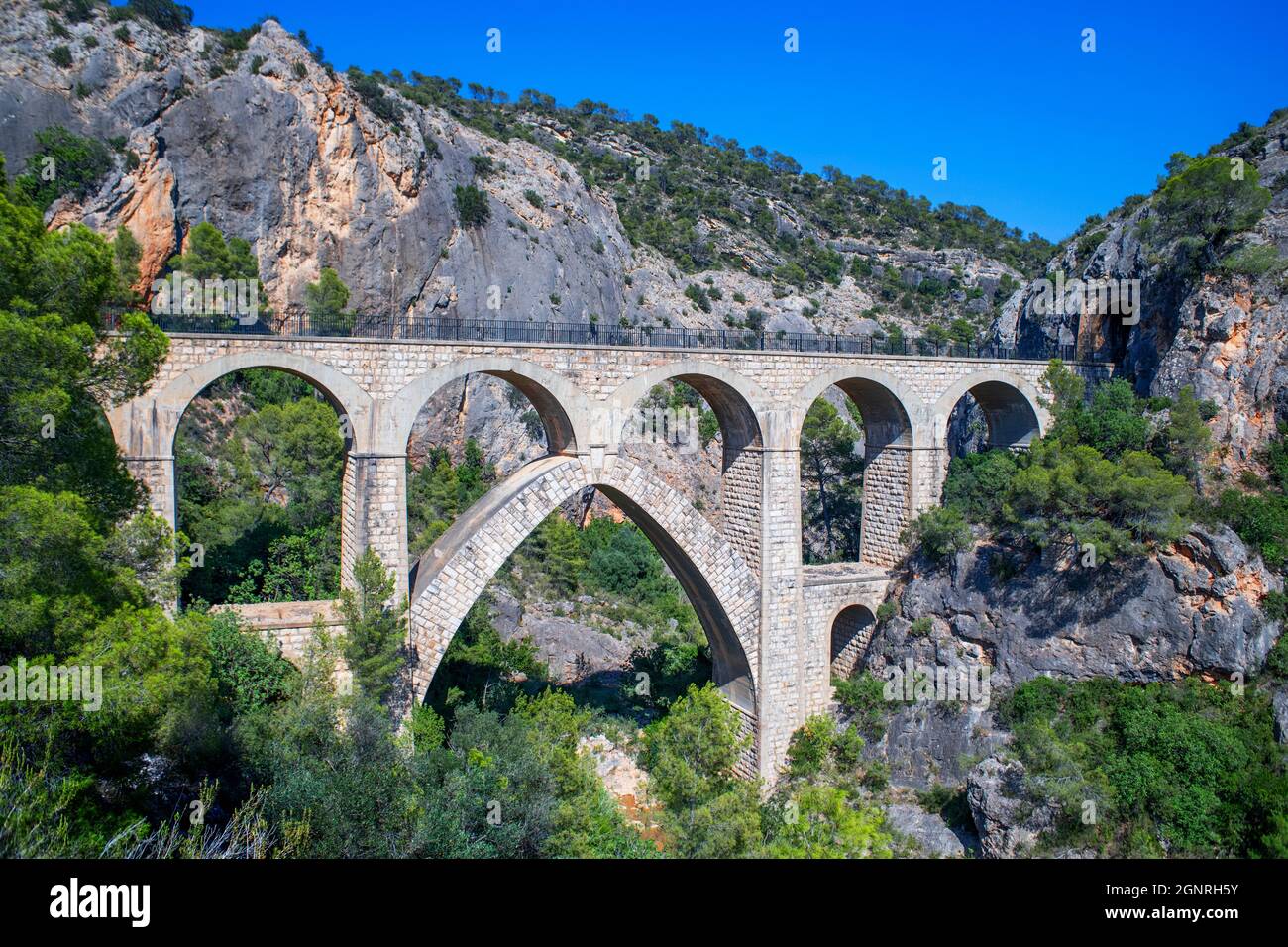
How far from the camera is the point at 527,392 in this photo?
19.0 metres

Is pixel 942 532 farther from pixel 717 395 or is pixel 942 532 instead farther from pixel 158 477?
pixel 158 477

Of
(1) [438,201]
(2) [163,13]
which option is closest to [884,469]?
(1) [438,201]

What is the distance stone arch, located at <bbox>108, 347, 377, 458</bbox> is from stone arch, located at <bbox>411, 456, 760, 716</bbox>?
2.98 metres

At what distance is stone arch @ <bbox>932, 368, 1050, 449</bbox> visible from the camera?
22469 mm

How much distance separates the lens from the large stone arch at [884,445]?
21328mm

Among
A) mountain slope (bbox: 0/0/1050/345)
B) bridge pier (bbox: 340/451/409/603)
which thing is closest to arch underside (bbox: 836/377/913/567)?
bridge pier (bbox: 340/451/409/603)

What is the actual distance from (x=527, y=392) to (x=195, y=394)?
6.80m

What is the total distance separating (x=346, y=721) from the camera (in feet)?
47.9

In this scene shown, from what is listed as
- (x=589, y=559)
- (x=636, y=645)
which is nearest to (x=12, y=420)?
(x=636, y=645)

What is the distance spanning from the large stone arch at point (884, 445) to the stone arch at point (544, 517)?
3.90 m

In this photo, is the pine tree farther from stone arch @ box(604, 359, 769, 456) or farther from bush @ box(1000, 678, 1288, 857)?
bush @ box(1000, 678, 1288, 857)

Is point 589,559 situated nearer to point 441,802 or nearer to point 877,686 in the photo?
point 877,686

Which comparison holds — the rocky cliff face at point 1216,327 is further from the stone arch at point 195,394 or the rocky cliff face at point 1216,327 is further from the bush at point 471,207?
the bush at point 471,207

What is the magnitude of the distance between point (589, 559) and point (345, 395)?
18.7 m
